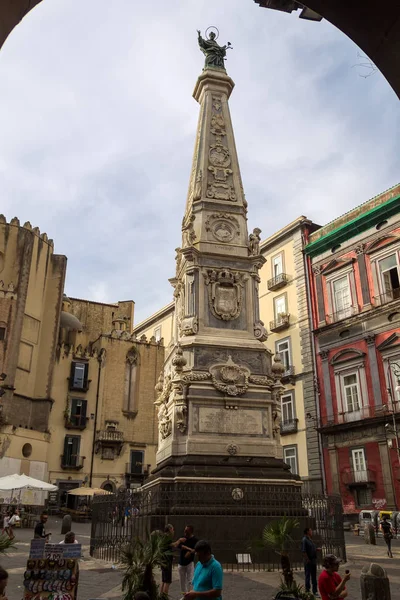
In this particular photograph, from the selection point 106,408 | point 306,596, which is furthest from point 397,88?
point 106,408

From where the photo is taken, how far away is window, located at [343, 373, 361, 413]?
28.5 meters

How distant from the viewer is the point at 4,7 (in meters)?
3.40

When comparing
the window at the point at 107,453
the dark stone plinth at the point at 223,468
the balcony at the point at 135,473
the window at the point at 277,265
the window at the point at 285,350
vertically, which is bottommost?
the dark stone plinth at the point at 223,468

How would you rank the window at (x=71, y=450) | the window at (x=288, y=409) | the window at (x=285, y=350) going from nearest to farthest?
the window at (x=288, y=409), the window at (x=285, y=350), the window at (x=71, y=450)

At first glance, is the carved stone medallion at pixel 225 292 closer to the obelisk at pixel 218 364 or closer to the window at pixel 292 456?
the obelisk at pixel 218 364

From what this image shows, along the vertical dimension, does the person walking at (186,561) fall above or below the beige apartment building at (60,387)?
below

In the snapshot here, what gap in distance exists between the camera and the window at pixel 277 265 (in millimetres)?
35800

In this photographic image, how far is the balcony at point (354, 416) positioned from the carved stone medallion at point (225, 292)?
14894 millimetres

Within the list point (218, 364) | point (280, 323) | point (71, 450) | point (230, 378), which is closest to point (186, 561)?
point (230, 378)

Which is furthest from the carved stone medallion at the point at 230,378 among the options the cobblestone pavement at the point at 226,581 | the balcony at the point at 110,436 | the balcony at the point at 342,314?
the balcony at the point at 110,436

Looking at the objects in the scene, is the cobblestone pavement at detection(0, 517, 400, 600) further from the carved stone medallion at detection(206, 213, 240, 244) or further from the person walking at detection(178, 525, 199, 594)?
the carved stone medallion at detection(206, 213, 240, 244)

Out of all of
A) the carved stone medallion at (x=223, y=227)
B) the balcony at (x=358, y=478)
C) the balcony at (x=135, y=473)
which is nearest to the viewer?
the carved stone medallion at (x=223, y=227)

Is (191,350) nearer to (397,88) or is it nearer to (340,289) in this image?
(397,88)

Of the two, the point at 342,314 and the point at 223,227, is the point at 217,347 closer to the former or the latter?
the point at 223,227
